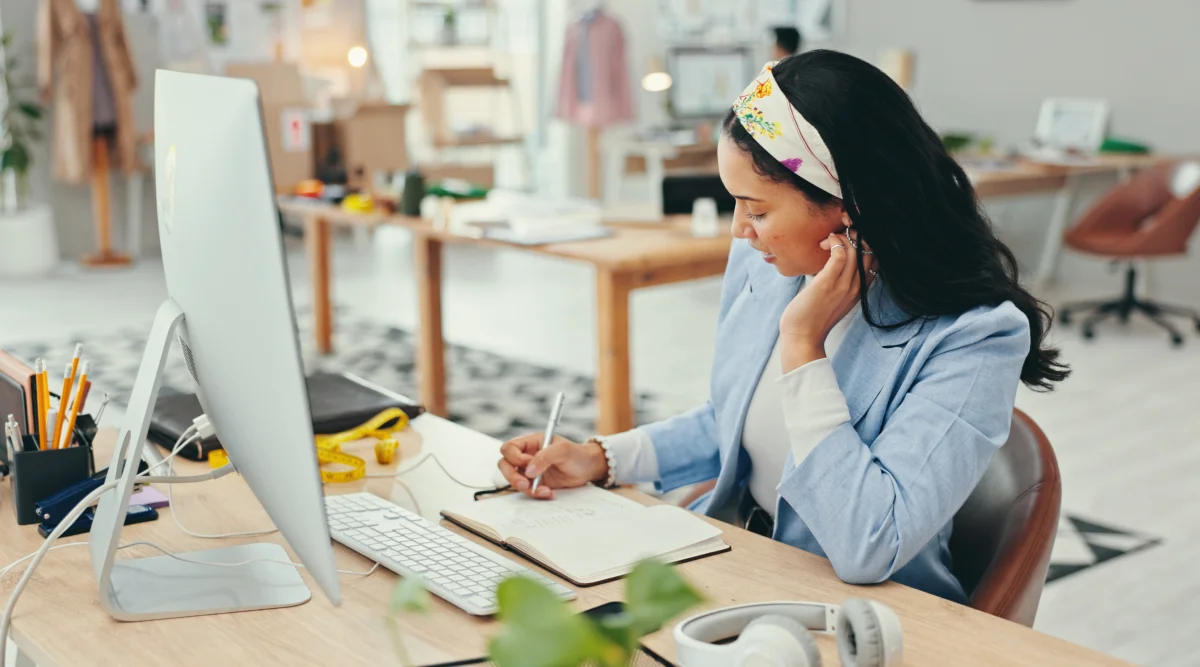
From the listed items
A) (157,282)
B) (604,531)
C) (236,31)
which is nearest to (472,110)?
(236,31)

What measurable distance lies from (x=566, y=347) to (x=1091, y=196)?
3589 mm

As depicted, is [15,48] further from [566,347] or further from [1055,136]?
[1055,136]

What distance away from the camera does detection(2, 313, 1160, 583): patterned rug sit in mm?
4199

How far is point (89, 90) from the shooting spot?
7.11 metres

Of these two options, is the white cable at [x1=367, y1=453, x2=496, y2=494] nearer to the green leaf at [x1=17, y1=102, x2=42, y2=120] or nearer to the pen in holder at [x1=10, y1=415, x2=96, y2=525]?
the pen in holder at [x1=10, y1=415, x2=96, y2=525]

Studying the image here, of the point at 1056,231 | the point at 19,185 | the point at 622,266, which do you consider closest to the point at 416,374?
the point at 622,266

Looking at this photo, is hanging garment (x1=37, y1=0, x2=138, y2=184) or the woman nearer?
the woman

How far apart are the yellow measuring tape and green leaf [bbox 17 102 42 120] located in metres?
6.14

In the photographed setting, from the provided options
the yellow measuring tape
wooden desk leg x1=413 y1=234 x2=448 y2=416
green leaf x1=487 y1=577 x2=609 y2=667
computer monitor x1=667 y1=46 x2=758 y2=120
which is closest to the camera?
green leaf x1=487 y1=577 x2=609 y2=667

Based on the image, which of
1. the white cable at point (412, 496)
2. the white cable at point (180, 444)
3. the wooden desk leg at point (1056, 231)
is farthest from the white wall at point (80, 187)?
the white cable at point (412, 496)

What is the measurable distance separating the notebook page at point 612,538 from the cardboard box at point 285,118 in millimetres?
5424

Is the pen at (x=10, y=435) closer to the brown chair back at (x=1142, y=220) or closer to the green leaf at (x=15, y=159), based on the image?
the brown chair back at (x=1142, y=220)

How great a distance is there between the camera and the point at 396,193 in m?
4.51

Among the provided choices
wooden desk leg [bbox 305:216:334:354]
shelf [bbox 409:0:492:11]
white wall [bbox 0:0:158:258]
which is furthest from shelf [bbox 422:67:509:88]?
wooden desk leg [bbox 305:216:334:354]
